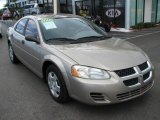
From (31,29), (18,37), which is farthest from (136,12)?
(31,29)

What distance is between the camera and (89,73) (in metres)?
3.62

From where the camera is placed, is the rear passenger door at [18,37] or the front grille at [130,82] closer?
the front grille at [130,82]

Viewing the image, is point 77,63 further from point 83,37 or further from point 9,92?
point 9,92

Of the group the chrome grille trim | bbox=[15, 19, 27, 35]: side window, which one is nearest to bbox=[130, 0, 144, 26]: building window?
bbox=[15, 19, 27, 35]: side window

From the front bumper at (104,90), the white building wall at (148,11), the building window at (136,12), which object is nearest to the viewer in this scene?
the front bumper at (104,90)

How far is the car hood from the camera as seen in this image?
12.2 feet

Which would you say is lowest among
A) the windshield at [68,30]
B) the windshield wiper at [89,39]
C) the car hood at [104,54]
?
the car hood at [104,54]

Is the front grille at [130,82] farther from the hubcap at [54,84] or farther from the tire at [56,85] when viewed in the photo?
the hubcap at [54,84]

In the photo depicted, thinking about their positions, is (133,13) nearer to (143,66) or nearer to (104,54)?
(143,66)

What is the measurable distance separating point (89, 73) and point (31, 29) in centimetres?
224

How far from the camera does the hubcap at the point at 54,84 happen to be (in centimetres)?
422

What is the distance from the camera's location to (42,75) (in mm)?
4777

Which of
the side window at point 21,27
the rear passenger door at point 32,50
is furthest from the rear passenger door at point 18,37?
the rear passenger door at point 32,50

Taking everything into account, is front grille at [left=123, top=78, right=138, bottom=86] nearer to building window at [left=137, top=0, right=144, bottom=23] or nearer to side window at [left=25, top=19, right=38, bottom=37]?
side window at [left=25, top=19, right=38, bottom=37]
